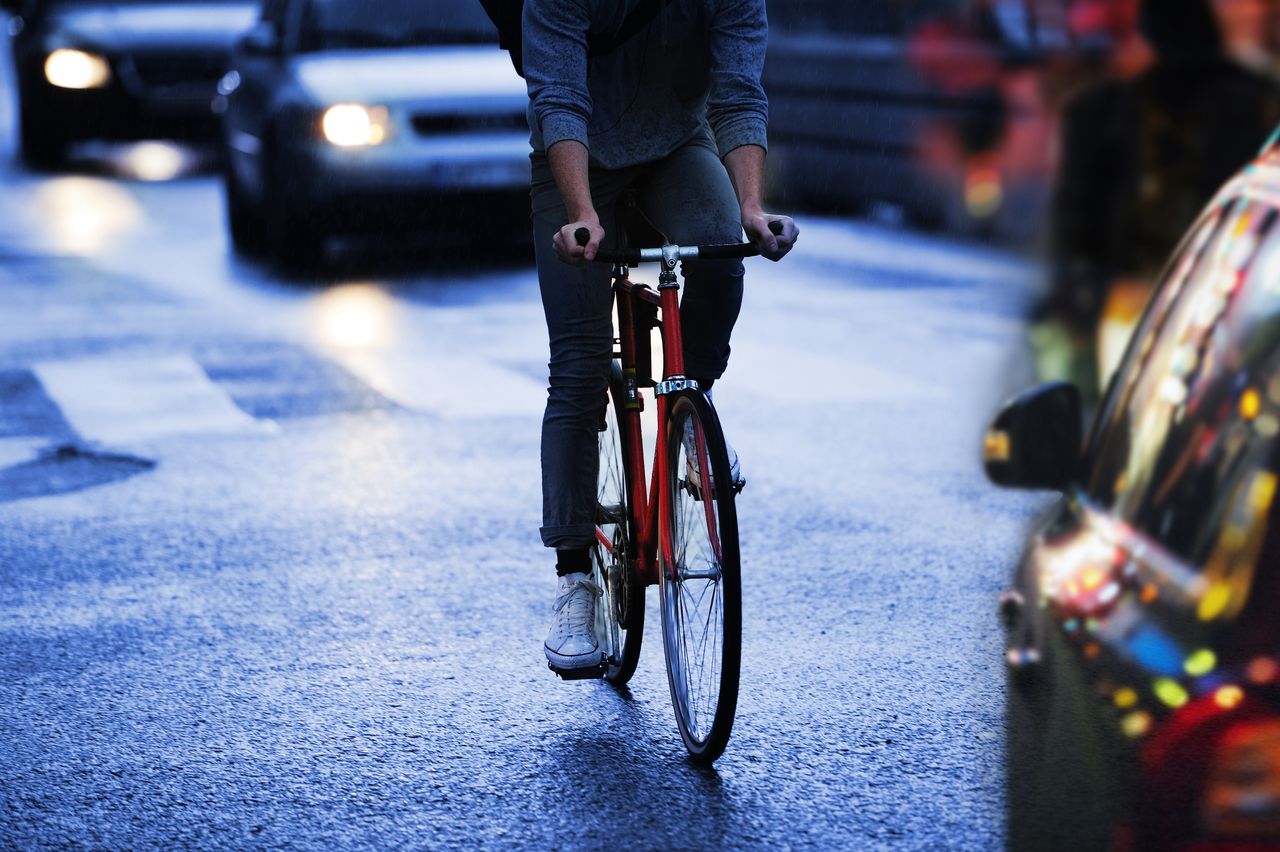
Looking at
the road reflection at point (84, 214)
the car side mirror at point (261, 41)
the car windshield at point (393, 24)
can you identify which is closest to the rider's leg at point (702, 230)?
the car windshield at point (393, 24)

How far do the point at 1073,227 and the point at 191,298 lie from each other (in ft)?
17.6

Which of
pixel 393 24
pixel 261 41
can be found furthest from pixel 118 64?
pixel 393 24

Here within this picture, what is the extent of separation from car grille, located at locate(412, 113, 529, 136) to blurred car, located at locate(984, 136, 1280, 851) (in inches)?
351

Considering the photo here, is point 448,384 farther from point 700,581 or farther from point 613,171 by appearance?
point 700,581

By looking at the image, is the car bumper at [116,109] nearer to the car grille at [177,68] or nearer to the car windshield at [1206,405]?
the car grille at [177,68]

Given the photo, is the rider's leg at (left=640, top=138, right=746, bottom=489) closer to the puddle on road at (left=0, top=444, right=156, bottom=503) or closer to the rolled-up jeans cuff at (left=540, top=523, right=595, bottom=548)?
the rolled-up jeans cuff at (left=540, top=523, right=595, bottom=548)

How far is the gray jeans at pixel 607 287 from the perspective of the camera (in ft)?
14.3

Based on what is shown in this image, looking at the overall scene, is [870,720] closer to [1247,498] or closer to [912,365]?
[1247,498]

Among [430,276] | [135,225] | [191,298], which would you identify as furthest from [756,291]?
[135,225]

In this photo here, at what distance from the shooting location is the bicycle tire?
14.6ft

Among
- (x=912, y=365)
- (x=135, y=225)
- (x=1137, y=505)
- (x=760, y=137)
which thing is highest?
(x=760, y=137)

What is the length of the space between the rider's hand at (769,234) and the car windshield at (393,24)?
9.35m

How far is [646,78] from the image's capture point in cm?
435

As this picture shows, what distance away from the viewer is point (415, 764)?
4145 millimetres
